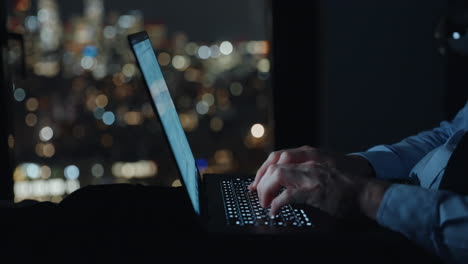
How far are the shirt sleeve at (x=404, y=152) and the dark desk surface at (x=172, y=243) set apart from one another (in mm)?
471

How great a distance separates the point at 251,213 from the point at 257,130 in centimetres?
188

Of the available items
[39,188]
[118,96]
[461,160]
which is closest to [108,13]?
[118,96]

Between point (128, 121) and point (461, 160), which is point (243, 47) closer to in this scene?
point (128, 121)

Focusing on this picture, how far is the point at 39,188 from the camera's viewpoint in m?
2.99

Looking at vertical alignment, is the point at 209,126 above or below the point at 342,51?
below

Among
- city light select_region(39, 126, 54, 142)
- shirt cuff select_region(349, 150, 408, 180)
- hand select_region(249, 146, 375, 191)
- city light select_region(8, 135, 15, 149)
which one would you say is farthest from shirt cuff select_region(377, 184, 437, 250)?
city light select_region(39, 126, 54, 142)

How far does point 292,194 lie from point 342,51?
1980 mm

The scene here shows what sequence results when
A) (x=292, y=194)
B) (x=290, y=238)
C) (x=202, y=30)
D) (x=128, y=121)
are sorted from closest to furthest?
1. (x=290, y=238)
2. (x=292, y=194)
3. (x=202, y=30)
4. (x=128, y=121)

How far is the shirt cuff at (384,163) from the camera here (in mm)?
1498

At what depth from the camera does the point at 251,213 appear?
1159mm

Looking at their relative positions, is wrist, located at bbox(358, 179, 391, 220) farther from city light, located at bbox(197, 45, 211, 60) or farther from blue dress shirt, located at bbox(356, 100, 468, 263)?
city light, located at bbox(197, 45, 211, 60)

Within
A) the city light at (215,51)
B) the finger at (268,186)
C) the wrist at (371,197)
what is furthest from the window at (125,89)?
the wrist at (371,197)

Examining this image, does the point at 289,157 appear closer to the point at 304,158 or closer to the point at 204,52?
the point at 304,158

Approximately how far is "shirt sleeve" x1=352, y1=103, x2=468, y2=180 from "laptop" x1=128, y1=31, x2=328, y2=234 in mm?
337
